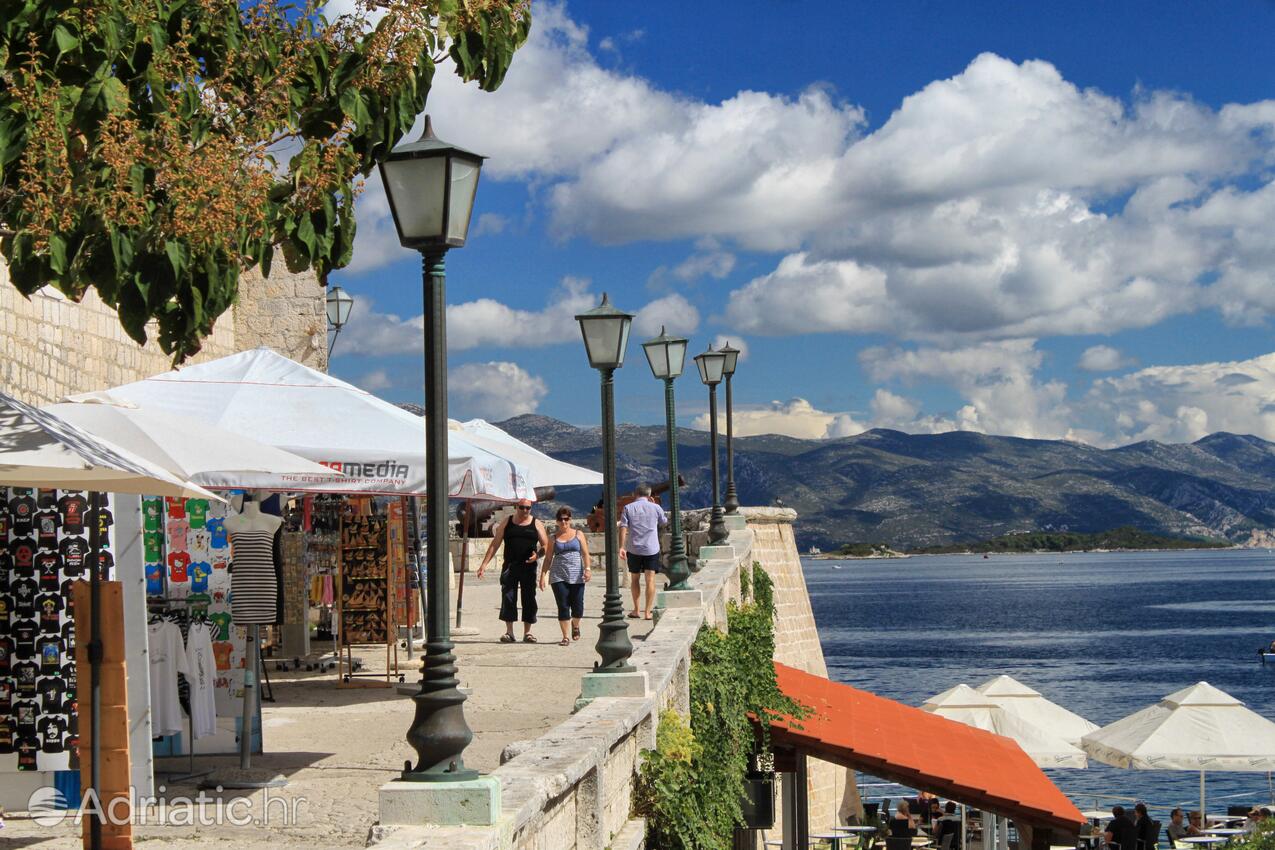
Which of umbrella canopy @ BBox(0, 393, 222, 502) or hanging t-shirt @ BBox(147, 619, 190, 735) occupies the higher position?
umbrella canopy @ BBox(0, 393, 222, 502)

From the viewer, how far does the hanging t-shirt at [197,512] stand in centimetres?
872

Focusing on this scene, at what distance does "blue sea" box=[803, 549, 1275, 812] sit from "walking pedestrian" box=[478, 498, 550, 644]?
18.3m

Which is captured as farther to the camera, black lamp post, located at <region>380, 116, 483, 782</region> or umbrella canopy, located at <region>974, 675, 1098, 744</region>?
umbrella canopy, located at <region>974, 675, 1098, 744</region>

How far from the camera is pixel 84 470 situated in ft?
18.8

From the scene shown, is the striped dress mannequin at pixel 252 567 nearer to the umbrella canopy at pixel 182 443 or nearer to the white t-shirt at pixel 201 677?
the white t-shirt at pixel 201 677

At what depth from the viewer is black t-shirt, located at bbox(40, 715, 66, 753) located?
702 centimetres

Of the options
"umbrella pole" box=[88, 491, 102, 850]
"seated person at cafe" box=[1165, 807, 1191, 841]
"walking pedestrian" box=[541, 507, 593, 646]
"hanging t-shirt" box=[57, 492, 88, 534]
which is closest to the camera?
"umbrella pole" box=[88, 491, 102, 850]

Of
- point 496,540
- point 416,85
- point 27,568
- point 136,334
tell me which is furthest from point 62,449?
point 496,540

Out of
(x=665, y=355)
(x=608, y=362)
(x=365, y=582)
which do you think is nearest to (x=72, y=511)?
(x=608, y=362)

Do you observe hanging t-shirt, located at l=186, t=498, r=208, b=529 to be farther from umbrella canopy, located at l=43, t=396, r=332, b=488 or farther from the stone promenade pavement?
the stone promenade pavement

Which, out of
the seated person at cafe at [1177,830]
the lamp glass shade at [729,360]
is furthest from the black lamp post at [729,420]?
the seated person at cafe at [1177,830]

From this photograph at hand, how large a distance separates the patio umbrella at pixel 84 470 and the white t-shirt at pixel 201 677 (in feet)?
6.62

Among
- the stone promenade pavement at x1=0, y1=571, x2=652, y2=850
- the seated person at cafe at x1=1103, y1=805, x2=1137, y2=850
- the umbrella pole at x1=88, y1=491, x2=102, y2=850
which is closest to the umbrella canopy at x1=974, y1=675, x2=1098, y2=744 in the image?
the seated person at cafe at x1=1103, y1=805, x2=1137, y2=850

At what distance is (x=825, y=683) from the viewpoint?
1672 centimetres
